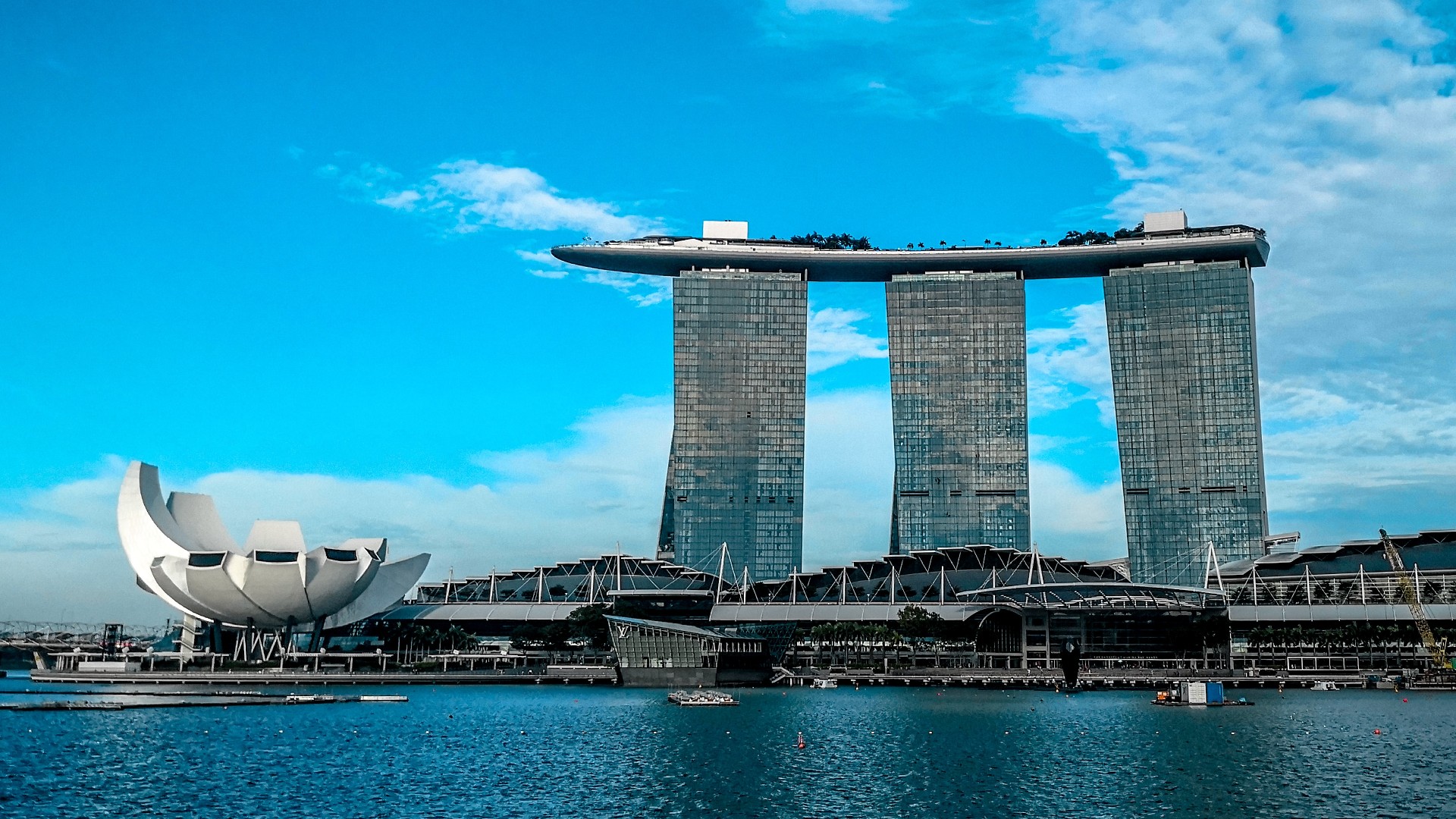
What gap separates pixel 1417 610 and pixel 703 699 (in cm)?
9195

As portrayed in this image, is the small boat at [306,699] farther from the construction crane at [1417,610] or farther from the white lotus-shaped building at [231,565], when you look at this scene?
the construction crane at [1417,610]

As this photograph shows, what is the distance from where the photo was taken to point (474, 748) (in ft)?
248

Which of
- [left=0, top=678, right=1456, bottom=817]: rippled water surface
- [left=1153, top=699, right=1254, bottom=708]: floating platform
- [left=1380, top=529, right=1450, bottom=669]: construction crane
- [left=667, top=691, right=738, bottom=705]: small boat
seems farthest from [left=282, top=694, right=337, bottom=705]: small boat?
[left=1380, top=529, right=1450, bottom=669]: construction crane

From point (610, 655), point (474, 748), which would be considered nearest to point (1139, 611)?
point (610, 655)

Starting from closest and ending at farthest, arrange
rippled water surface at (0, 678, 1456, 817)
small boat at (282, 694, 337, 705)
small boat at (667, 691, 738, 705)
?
rippled water surface at (0, 678, 1456, 817) < small boat at (667, 691, 738, 705) < small boat at (282, 694, 337, 705)

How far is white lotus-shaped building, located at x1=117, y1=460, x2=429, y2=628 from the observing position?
158625 mm

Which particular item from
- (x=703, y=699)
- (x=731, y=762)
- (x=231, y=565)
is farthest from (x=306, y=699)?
(x=731, y=762)

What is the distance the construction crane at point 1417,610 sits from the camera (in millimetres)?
154250

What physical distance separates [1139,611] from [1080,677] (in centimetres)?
2749

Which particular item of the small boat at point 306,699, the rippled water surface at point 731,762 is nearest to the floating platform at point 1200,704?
the rippled water surface at point 731,762

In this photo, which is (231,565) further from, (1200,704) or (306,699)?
(1200,704)

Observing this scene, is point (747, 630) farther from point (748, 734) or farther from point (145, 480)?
point (748, 734)

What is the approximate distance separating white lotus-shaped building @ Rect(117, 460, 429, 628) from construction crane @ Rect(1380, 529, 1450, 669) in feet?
392

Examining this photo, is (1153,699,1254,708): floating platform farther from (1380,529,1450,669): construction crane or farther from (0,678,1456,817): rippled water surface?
(1380,529,1450,669): construction crane
